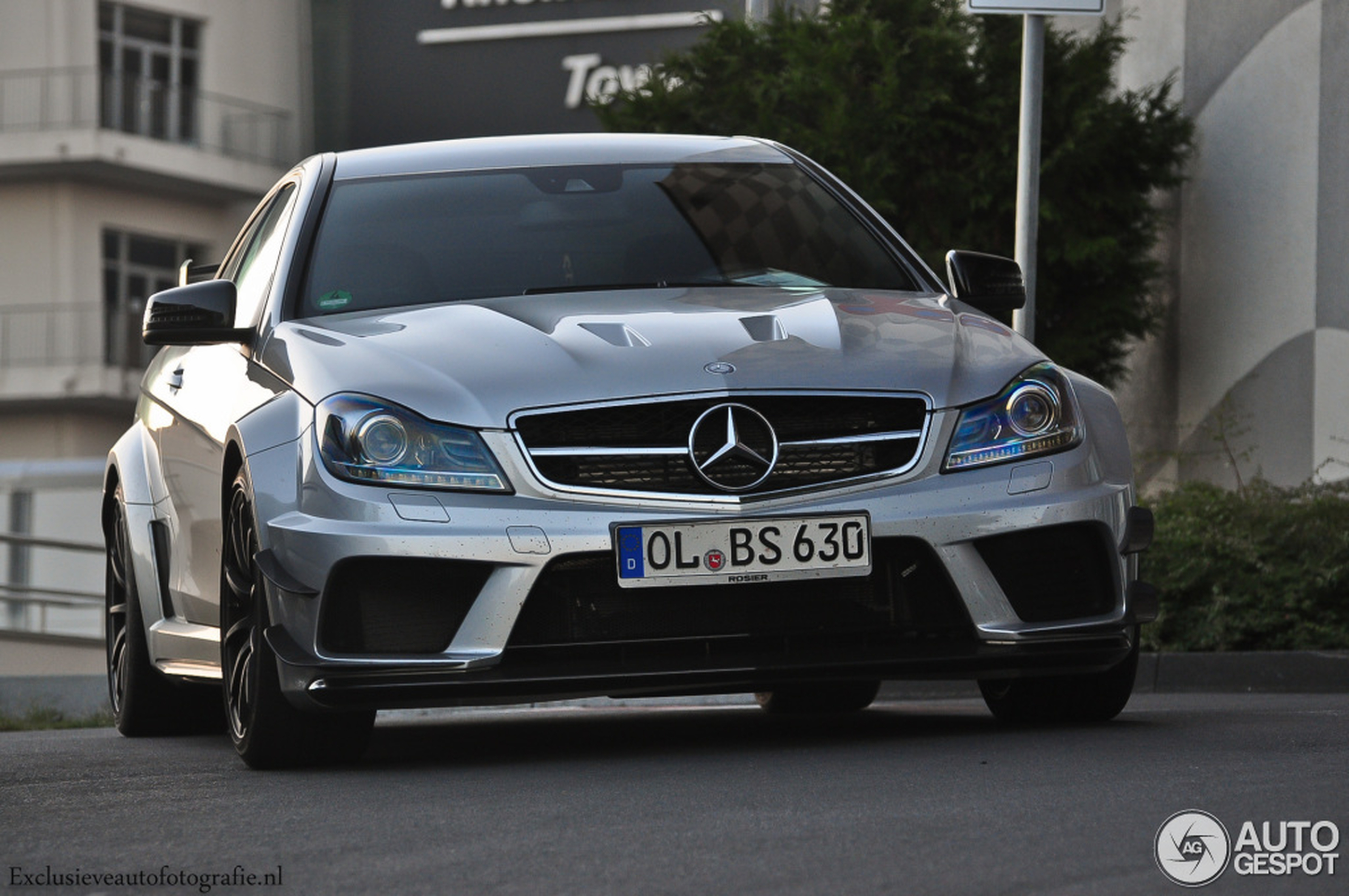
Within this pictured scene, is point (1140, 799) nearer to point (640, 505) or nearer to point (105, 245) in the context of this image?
point (640, 505)

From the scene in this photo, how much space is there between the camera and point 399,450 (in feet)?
17.8

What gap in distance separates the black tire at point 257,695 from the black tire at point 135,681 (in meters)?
1.58

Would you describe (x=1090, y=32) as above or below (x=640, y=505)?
above

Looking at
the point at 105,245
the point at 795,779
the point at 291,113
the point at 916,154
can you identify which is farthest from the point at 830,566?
the point at 291,113

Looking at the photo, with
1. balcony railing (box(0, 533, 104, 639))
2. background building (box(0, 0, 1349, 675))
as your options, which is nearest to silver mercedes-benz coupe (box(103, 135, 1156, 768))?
balcony railing (box(0, 533, 104, 639))

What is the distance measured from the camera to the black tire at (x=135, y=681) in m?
7.51

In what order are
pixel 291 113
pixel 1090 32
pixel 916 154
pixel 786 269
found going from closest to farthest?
pixel 786 269, pixel 916 154, pixel 1090 32, pixel 291 113

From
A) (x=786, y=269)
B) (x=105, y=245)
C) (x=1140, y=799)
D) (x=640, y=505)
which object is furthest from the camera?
(x=105, y=245)

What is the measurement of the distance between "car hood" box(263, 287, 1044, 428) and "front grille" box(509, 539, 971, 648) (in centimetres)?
38

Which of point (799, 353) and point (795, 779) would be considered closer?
point (795, 779)

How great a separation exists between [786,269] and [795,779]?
208 centimetres

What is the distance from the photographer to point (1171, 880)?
3578 mm

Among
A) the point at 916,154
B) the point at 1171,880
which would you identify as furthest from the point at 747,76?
the point at 1171,880

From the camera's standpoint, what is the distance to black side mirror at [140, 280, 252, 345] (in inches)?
250
